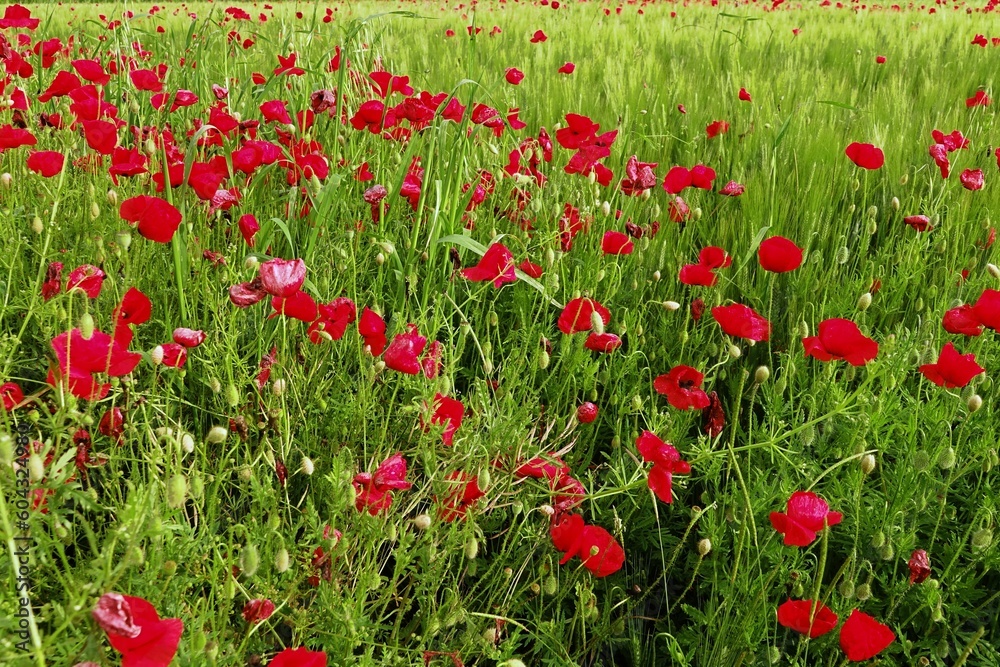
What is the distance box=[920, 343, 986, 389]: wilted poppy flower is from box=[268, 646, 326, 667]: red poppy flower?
0.87 meters

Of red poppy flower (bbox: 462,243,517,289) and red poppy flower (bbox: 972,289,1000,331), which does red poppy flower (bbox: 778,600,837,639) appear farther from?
red poppy flower (bbox: 462,243,517,289)

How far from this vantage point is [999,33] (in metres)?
4.58

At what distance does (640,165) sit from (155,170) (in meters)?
1.10

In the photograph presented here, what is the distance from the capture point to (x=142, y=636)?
67cm

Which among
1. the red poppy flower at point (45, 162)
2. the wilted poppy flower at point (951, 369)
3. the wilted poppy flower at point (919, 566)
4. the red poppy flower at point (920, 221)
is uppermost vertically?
the red poppy flower at point (45, 162)

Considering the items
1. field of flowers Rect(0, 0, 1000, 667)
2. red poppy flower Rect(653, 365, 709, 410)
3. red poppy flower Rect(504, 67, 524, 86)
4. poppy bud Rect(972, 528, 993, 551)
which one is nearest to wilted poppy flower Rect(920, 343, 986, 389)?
field of flowers Rect(0, 0, 1000, 667)

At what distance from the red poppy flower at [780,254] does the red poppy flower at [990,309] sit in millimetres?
273

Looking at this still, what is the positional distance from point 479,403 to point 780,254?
58 cm

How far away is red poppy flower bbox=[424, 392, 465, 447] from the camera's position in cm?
108

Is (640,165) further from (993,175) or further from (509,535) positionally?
(993,175)

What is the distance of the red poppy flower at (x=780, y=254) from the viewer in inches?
52.4

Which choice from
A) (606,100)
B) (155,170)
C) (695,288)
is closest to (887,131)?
(606,100)

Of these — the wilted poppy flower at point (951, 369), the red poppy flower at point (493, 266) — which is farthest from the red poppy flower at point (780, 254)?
the red poppy flower at point (493, 266)

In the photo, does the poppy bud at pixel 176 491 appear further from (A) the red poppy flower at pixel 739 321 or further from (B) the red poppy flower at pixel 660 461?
(A) the red poppy flower at pixel 739 321
